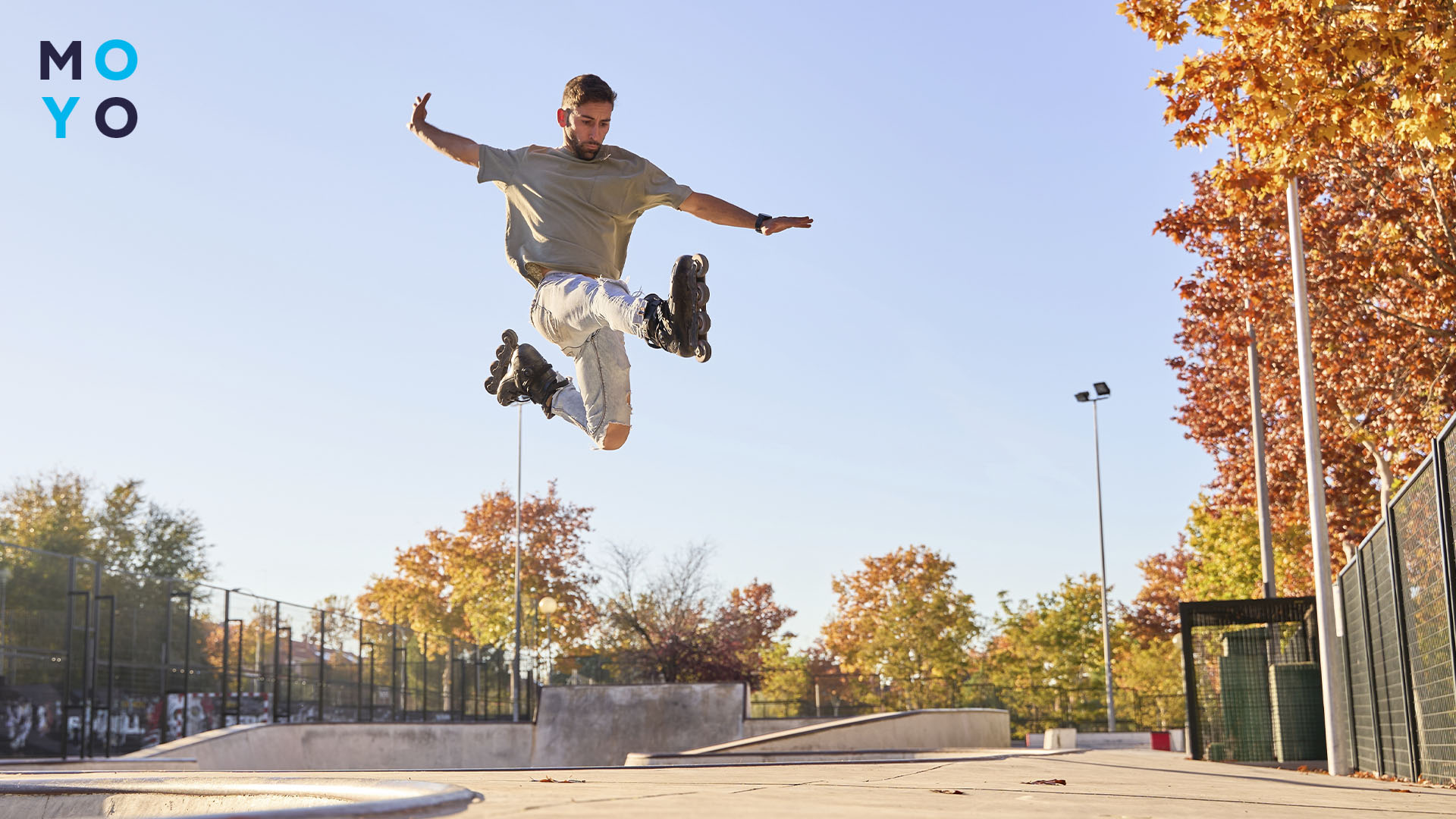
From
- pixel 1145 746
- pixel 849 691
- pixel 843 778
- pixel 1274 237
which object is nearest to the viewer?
pixel 843 778

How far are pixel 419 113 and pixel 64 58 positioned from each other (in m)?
13.0

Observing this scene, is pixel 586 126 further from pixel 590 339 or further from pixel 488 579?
pixel 488 579

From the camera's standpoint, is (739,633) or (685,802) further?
(739,633)

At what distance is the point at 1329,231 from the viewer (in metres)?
18.9

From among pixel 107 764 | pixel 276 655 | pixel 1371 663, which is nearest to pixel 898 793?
pixel 1371 663

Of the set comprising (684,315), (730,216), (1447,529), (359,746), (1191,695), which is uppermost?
(730,216)

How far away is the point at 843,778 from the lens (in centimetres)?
620

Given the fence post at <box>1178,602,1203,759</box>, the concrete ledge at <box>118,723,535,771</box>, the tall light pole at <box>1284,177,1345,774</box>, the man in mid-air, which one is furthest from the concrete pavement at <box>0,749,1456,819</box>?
the concrete ledge at <box>118,723,535,771</box>

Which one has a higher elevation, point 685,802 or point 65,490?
point 65,490

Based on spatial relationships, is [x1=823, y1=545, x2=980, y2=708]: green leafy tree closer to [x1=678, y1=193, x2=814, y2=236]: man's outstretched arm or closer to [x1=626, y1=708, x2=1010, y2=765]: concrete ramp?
[x1=626, y1=708, x2=1010, y2=765]: concrete ramp

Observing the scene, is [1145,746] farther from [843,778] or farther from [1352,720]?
[843,778]

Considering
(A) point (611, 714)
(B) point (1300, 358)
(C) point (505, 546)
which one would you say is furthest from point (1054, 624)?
(B) point (1300, 358)

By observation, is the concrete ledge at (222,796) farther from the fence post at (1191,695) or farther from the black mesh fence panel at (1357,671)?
the fence post at (1191,695)

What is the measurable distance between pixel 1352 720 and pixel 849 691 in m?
29.7
